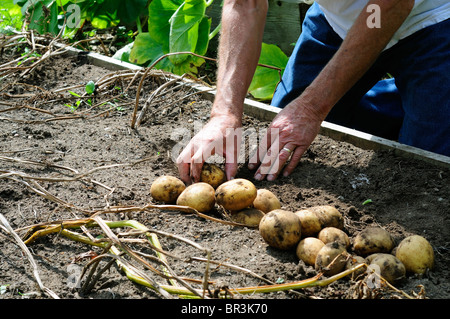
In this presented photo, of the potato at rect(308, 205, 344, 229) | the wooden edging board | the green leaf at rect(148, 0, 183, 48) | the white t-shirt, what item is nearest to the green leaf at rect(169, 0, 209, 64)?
the green leaf at rect(148, 0, 183, 48)

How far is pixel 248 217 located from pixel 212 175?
0.33 meters

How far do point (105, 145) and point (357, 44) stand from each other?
1.41 meters

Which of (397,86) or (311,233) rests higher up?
(397,86)

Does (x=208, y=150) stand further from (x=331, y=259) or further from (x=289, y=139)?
(x=331, y=259)

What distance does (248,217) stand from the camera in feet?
7.03

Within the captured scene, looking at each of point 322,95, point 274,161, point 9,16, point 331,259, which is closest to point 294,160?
point 274,161

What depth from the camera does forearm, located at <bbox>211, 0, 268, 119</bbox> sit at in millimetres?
2727

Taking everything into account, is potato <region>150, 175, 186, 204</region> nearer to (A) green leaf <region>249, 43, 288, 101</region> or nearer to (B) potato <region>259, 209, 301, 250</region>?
(B) potato <region>259, 209, 301, 250</region>

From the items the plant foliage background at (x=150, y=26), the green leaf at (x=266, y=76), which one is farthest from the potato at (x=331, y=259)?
the green leaf at (x=266, y=76)

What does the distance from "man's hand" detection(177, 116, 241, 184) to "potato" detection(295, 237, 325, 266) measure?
62 cm

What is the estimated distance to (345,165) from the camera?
2631 millimetres

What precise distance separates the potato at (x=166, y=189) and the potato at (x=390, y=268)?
2.98 ft
